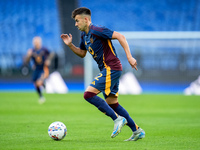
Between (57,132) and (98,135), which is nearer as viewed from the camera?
(57,132)

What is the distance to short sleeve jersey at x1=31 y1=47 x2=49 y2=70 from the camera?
15312mm

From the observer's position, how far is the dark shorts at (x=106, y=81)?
5.91m

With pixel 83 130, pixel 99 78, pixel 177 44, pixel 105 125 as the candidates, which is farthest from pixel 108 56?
pixel 177 44

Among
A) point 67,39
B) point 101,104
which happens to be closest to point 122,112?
point 101,104

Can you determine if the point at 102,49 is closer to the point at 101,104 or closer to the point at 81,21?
the point at 81,21

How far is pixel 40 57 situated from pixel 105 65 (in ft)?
31.9

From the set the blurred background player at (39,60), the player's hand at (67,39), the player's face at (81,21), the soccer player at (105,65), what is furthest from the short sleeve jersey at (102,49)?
the blurred background player at (39,60)

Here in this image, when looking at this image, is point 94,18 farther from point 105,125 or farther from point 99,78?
point 99,78

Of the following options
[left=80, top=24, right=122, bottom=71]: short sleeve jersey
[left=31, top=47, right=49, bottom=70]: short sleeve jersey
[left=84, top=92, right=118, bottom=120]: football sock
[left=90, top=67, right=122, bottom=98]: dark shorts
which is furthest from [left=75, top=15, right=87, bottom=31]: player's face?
[left=31, top=47, right=49, bottom=70]: short sleeve jersey

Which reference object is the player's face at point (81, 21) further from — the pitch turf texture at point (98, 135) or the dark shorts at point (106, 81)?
the pitch turf texture at point (98, 135)

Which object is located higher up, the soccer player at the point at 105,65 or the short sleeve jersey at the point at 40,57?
the soccer player at the point at 105,65

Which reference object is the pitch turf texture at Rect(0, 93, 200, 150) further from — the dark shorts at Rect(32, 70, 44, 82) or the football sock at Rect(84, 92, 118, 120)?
the dark shorts at Rect(32, 70, 44, 82)

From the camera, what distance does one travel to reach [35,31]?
29.7 metres

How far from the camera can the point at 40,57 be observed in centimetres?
1546
